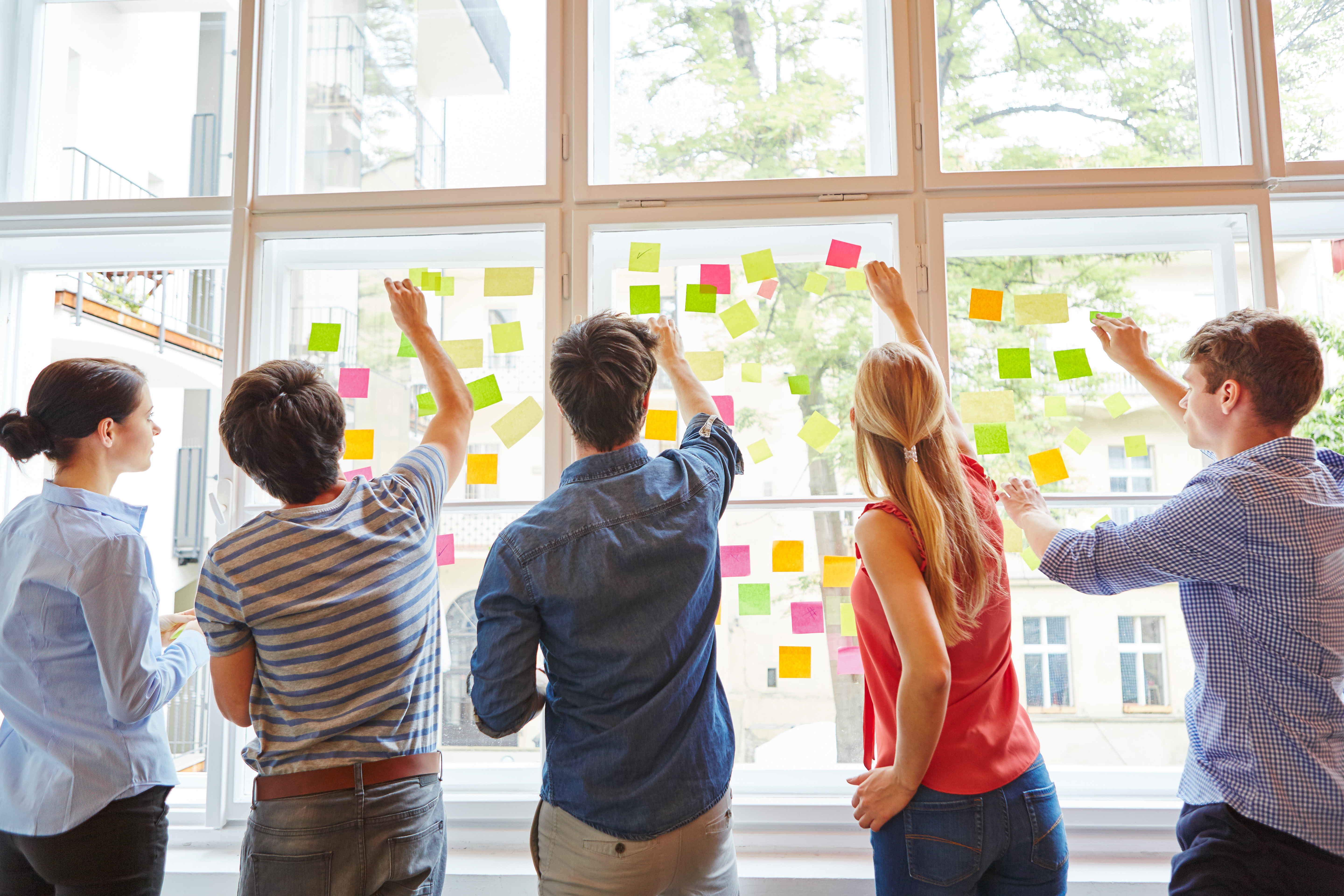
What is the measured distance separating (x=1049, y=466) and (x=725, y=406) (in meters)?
0.77

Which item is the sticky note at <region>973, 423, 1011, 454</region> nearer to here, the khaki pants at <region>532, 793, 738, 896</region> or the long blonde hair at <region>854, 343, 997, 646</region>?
the long blonde hair at <region>854, 343, 997, 646</region>

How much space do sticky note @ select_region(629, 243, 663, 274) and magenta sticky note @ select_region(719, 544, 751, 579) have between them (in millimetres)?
694

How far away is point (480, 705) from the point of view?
4.07 ft

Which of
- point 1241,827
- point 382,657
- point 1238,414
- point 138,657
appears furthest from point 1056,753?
Answer: point 138,657

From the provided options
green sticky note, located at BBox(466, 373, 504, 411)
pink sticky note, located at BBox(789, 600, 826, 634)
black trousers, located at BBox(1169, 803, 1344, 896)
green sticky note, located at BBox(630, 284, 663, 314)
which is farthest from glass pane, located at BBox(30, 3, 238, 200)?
black trousers, located at BBox(1169, 803, 1344, 896)

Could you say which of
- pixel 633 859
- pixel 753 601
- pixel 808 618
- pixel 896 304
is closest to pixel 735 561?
pixel 753 601

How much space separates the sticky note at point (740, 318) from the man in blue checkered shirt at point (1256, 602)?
89cm

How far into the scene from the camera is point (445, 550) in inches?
78.3

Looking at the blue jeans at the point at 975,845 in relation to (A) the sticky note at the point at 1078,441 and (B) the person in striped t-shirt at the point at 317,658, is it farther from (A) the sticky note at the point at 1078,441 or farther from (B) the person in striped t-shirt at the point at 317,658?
(A) the sticky note at the point at 1078,441

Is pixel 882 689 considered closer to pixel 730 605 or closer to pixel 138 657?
pixel 730 605

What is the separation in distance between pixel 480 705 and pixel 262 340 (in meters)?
1.27

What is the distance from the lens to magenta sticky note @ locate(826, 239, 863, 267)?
1960 millimetres

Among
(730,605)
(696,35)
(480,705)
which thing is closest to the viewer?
(480,705)

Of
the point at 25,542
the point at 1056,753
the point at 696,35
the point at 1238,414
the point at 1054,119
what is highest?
the point at 696,35
